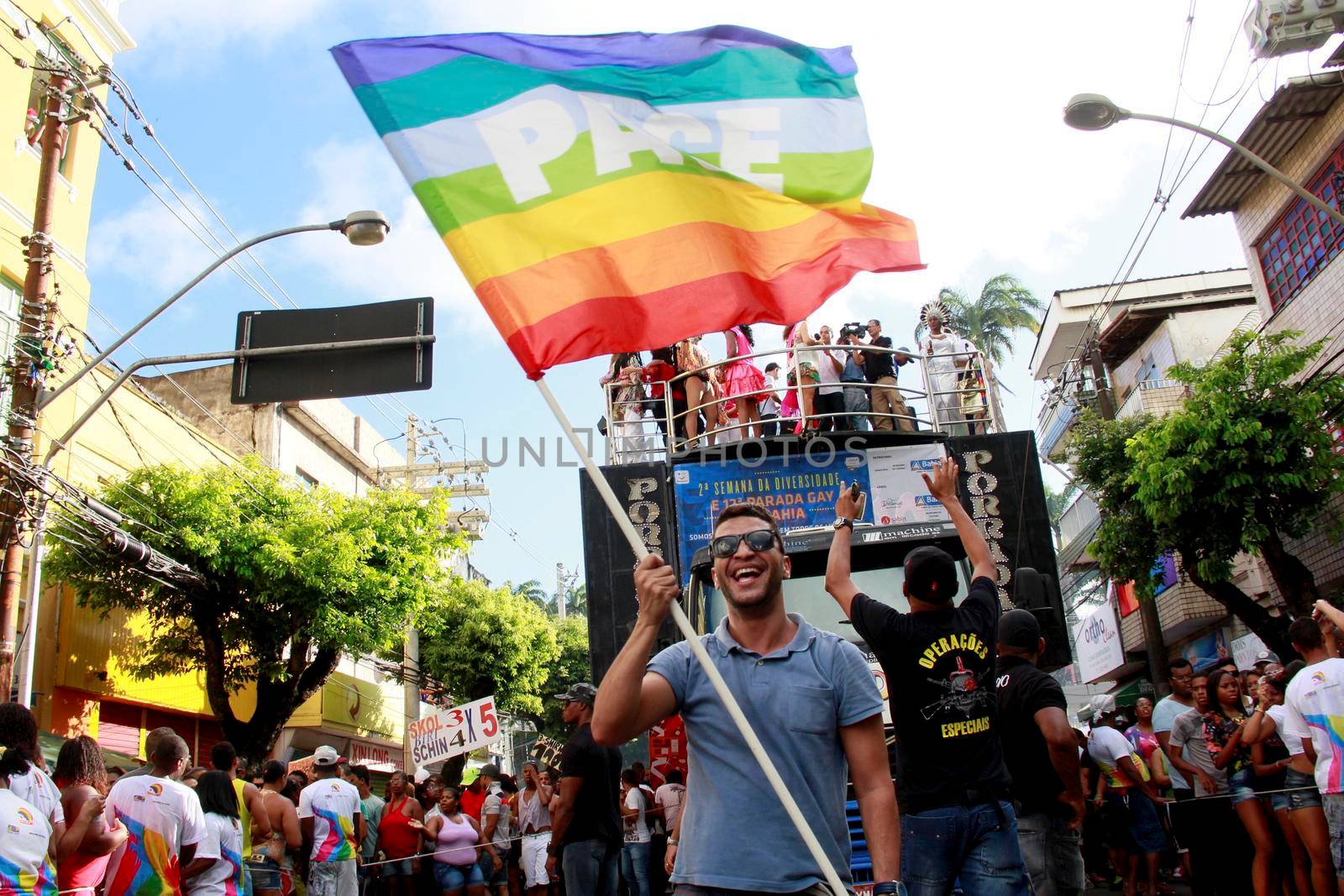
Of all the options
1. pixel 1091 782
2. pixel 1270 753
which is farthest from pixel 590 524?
pixel 1270 753

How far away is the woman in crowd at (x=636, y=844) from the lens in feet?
38.1

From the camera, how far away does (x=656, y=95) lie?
545 cm

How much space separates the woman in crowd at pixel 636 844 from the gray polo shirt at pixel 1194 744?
5.18 meters

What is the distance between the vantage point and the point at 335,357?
A: 12.6m

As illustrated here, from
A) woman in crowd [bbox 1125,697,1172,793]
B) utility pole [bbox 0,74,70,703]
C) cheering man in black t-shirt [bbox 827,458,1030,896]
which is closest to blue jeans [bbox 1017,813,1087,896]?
cheering man in black t-shirt [bbox 827,458,1030,896]

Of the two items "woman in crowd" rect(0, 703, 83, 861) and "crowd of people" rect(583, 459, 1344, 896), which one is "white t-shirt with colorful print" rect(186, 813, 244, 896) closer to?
"woman in crowd" rect(0, 703, 83, 861)

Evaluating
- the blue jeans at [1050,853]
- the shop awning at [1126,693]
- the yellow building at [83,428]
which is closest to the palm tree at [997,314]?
the shop awning at [1126,693]

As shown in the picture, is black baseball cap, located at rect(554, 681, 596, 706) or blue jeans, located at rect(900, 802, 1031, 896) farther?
black baseball cap, located at rect(554, 681, 596, 706)

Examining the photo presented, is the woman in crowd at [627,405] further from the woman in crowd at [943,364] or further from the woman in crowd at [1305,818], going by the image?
the woman in crowd at [1305,818]

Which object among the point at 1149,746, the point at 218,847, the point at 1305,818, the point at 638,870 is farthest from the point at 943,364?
the point at 218,847

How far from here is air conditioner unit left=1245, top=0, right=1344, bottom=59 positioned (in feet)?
47.0

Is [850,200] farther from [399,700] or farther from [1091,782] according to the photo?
[399,700]

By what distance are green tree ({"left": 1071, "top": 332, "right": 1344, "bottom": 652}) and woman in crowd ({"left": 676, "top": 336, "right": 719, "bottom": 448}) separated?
8290 millimetres

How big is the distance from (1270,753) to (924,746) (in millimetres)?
4454
